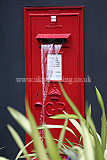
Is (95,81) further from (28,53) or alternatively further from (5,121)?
(5,121)

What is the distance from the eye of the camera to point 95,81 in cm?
286

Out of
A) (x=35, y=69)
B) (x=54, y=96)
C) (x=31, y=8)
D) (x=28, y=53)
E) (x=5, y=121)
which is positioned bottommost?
(x=5, y=121)

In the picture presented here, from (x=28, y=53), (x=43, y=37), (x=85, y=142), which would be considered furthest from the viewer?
(x=28, y=53)

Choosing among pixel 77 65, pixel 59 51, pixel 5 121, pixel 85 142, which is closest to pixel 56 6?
pixel 59 51

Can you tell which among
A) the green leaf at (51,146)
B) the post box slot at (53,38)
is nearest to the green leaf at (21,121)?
the green leaf at (51,146)

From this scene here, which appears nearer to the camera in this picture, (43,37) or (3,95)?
(43,37)

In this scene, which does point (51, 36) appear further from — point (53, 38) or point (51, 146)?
point (51, 146)

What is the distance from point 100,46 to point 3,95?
1255 millimetres

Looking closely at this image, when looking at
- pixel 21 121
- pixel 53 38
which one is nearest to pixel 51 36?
pixel 53 38

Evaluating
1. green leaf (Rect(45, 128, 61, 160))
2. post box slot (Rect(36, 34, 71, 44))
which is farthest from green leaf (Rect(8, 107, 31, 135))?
post box slot (Rect(36, 34, 71, 44))

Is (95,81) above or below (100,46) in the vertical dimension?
below

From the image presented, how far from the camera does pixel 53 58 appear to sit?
2.81 meters

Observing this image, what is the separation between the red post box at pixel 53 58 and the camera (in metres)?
2.78

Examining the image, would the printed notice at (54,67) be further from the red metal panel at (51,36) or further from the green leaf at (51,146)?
the green leaf at (51,146)
